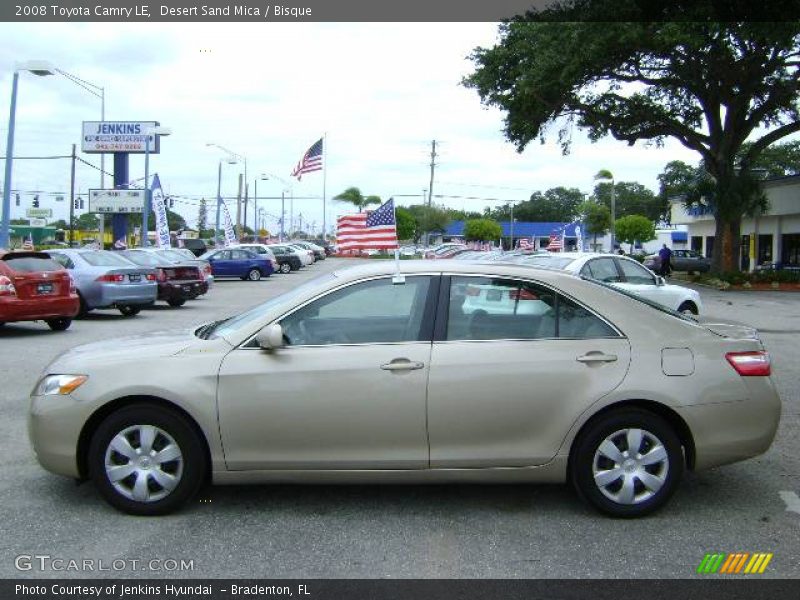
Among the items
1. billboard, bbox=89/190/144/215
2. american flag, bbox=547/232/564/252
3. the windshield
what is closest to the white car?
the windshield

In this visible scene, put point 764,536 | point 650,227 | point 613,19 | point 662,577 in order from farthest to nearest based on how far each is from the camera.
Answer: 1. point 650,227
2. point 613,19
3. point 764,536
4. point 662,577

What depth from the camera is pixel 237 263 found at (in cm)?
3709

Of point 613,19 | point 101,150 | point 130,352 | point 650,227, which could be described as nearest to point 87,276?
point 130,352

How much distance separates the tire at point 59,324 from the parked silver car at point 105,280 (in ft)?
7.13

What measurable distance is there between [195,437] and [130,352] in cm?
69

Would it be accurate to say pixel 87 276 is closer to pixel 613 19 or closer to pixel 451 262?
pixel 451 262

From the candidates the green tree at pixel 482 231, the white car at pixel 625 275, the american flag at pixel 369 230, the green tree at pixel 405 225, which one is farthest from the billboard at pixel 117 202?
the green tree at pixel 482 231

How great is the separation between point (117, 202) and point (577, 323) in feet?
188

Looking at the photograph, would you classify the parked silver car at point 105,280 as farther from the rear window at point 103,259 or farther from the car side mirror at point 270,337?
the car side mirror at point 270,337

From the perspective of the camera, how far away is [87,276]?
17.0m

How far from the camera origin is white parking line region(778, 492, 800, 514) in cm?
513

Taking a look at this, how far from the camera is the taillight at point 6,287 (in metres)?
13.4

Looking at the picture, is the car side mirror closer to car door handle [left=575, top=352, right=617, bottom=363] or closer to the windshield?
the windshield

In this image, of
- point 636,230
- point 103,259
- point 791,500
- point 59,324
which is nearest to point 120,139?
point 103,259
